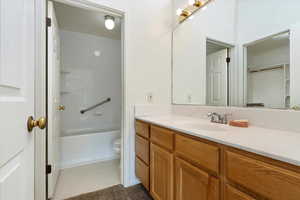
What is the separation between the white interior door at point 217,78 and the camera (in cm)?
139

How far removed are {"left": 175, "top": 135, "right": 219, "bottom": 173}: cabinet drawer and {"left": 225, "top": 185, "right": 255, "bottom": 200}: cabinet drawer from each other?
9cm

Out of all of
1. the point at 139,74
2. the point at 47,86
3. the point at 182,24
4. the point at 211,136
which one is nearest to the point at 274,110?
the point at 211,136

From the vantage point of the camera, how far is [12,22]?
466mm

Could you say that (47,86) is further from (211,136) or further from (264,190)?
(264,190)

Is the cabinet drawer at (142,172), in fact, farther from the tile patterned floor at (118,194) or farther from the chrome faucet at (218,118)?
the chrome faucet at (218,118)

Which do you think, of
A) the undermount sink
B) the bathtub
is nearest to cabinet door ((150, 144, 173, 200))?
the undermount sink

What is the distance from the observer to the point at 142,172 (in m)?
1.48

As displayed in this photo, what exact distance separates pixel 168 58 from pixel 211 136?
1396mm

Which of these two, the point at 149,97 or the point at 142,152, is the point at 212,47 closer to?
the point at 149,97

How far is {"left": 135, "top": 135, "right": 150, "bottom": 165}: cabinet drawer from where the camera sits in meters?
1.40

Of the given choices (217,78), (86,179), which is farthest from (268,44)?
(86,179)

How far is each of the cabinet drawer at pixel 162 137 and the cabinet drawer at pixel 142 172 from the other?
0.36 metres

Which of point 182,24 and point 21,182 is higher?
point 182,24

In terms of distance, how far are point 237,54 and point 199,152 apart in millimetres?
982
